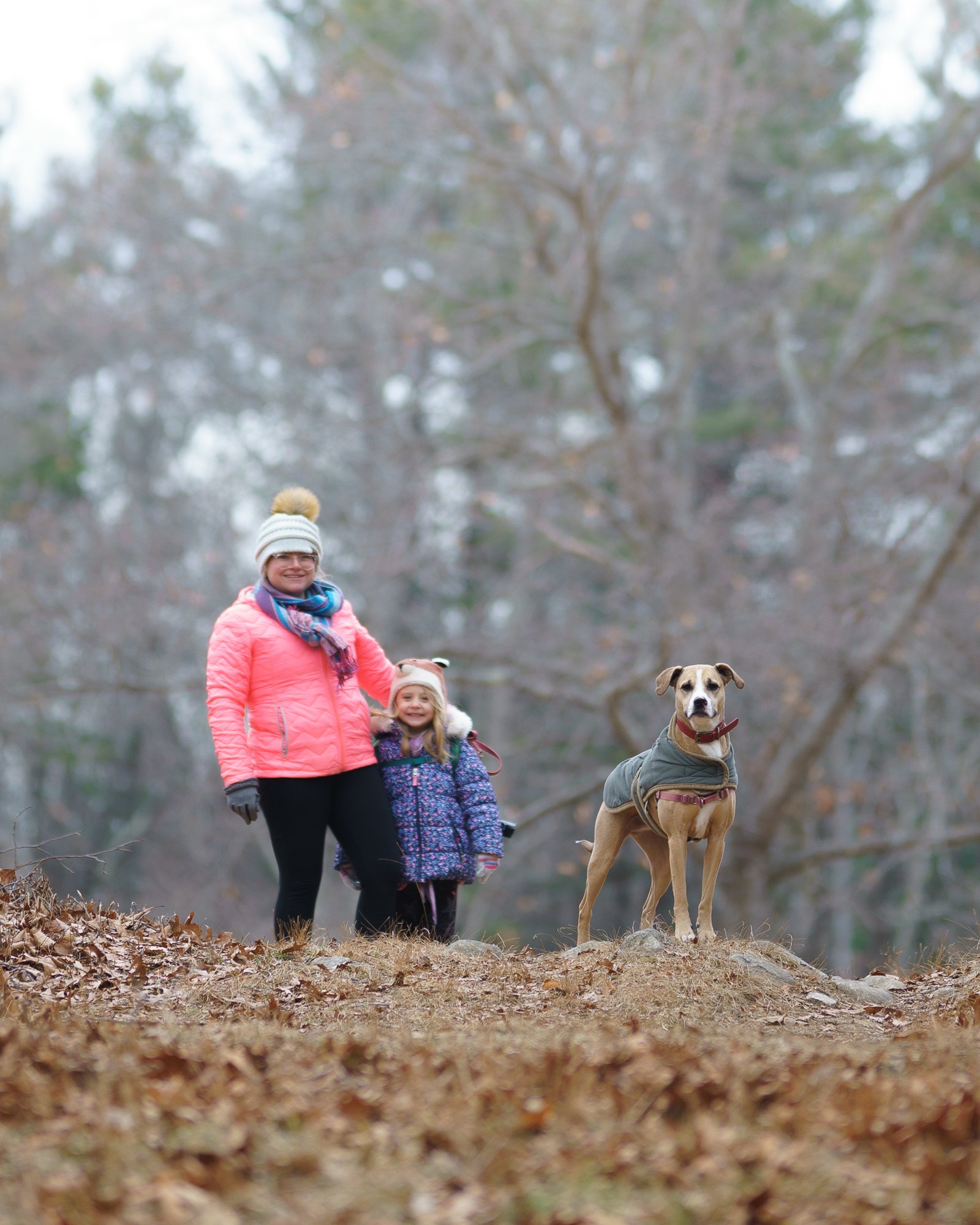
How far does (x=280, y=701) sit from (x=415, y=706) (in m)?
0.69

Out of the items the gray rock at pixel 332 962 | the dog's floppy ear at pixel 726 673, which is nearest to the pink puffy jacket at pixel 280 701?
the gray rock at pixel 332 962

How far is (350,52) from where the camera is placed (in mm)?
19078

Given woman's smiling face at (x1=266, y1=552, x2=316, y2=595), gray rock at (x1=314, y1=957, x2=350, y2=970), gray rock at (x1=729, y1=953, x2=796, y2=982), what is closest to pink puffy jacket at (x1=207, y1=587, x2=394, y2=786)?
woman's smiling face at (x1=266, y1=552, x2=316, y2=595)

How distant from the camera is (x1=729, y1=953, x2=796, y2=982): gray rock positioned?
5754mm

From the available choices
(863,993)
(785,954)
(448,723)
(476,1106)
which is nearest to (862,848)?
(785,954)

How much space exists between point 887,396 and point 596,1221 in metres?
18.4

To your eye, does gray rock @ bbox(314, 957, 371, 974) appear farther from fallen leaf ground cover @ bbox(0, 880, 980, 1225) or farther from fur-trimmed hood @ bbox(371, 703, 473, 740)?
fur-trimmed hood @ bbox(371, 703, 473, 740)

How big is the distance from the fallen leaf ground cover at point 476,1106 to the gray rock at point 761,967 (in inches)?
8.3

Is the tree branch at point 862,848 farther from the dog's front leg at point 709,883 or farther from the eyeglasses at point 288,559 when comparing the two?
the eyeglasses at point 288,559

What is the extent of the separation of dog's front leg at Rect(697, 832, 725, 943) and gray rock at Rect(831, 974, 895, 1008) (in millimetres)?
619

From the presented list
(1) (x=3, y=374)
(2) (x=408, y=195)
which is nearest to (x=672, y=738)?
(2) (x=408, y=195)

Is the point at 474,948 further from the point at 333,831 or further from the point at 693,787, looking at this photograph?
the point at 693,787

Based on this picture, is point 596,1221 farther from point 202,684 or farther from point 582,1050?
point 202,684

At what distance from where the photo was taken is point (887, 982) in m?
6.62
